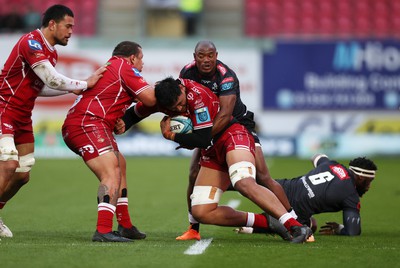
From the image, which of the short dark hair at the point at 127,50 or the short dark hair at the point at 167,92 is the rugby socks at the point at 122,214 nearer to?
the short dark hair at the point at 167,92

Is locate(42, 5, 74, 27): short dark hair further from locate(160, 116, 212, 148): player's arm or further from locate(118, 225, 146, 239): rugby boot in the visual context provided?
locate(118, 225, 146, 239): rugby boot

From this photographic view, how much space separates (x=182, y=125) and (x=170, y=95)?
44cm

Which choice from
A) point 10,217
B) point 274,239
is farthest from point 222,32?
point 274,239

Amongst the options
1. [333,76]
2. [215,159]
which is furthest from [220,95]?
[333,76]

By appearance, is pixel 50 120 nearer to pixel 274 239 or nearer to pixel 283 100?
pixel 283 100

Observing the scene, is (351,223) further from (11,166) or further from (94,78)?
(11,166)

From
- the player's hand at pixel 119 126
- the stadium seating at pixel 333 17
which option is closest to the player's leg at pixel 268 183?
the player's hand at pixel 119 126

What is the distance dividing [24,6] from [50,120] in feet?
13.2

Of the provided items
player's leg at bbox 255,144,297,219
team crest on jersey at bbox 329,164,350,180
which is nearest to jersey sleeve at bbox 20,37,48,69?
player's leg at bbox 255,144,297,219

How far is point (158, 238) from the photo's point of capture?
29.8 feet

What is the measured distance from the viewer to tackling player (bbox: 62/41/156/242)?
843 cm

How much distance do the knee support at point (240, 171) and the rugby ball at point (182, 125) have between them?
59 cm

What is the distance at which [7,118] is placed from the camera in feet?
29.4

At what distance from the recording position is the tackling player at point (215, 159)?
332 inches
